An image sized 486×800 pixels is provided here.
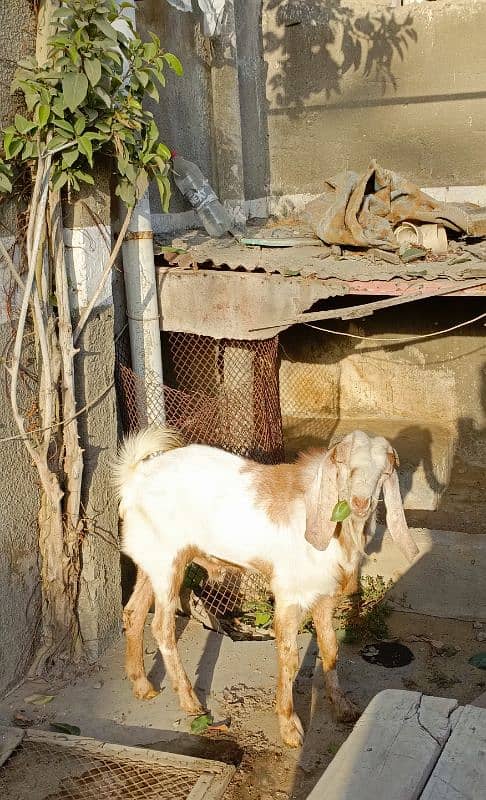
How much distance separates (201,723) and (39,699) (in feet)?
3.33

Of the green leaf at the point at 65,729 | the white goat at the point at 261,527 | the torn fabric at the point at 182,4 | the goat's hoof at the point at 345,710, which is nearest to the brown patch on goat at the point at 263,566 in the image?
the white goat at the point at 261,527

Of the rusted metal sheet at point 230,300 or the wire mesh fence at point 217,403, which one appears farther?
the wire mesh fence at point 217,403

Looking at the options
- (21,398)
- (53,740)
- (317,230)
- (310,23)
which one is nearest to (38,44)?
(21,398)

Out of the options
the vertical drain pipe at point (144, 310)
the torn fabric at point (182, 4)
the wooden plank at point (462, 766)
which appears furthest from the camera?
the torn fabric at point (182, 4)

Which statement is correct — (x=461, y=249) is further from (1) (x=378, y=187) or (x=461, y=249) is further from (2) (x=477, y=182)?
(2) (x=477, y=182)

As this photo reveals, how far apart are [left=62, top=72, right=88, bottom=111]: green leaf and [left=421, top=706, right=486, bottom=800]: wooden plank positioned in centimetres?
368

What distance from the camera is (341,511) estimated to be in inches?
167

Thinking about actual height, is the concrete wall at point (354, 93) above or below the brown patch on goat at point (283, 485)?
above

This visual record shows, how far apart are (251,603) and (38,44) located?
4245 millimetres

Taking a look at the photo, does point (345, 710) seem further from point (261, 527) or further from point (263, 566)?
point (261, 527)

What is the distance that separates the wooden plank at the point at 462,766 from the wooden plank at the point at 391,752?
26 mm

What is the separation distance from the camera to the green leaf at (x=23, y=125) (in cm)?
453

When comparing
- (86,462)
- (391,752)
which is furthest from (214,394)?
(391,752)

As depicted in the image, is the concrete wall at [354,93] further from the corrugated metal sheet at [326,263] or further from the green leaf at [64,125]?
the green leaf at [64,125]
